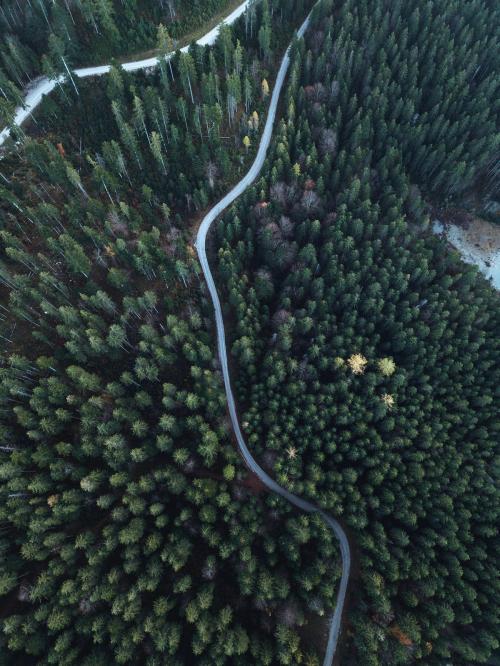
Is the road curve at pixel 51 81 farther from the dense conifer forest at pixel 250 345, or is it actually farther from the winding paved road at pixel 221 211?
the dense conifer forest at pixel 250 345

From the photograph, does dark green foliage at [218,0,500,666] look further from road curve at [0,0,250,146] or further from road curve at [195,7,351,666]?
road curve at [0,0,250,146]

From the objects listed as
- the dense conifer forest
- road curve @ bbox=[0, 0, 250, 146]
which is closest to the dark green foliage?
the dense conifer forest

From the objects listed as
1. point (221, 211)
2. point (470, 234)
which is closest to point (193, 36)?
point (221, 211)

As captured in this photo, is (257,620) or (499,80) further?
(499,80)

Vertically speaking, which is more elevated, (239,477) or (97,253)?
(97,253)

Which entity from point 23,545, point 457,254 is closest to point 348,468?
point 23,545

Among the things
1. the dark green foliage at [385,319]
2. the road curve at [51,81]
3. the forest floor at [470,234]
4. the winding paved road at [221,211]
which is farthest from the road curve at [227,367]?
the forest floor at [470,234]

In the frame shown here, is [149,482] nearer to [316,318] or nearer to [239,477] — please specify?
[239,477]
